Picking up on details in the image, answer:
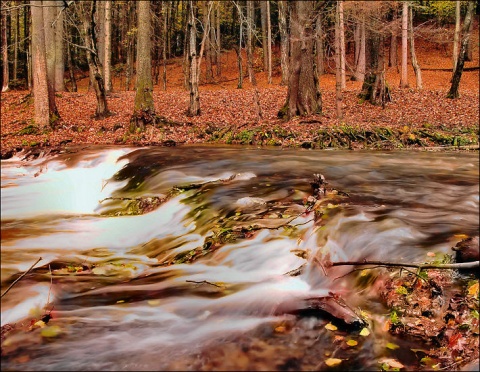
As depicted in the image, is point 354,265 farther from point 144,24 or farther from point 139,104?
point 144,24

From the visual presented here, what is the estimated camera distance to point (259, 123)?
49.3 feet

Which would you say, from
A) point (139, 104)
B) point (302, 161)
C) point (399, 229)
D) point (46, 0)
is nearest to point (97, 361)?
point (399, 229)

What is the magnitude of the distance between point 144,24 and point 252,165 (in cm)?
741

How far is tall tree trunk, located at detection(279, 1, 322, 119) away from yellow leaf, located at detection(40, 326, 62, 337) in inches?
491

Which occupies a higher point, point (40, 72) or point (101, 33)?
point (101, 33)

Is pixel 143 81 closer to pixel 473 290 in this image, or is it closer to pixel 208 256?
pixel 208 256

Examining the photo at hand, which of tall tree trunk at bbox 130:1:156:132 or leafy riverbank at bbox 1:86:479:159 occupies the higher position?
tall tree trunk at bbox 130:1:156:132

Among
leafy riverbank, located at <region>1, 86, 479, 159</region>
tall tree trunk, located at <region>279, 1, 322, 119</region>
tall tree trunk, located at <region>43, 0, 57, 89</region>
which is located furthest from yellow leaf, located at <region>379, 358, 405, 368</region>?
tall tree trunk, located at <region>43, 0, 57, 89</region>

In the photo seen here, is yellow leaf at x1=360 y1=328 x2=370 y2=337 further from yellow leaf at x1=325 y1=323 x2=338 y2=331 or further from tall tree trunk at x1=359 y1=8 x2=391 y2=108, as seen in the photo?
tall tree trunk at x1=359 y1=8 x2=391 y2=108

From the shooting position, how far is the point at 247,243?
5.23 m

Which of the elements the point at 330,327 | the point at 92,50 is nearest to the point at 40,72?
the point at 92,50

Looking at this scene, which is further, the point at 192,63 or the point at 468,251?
the point at 192,63

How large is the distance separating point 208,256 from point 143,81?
397 inches

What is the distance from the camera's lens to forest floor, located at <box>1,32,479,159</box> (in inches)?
501
